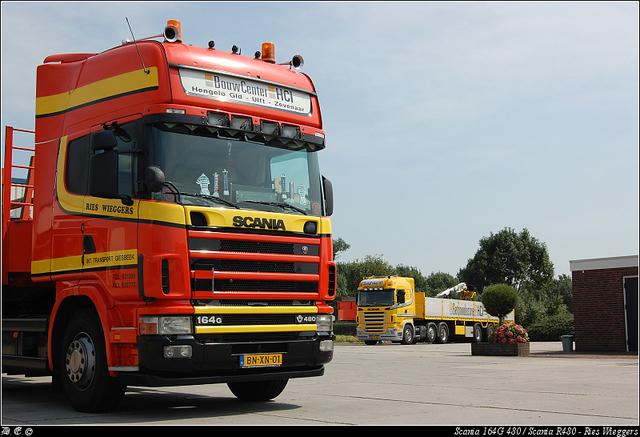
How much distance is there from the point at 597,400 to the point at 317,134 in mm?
5215

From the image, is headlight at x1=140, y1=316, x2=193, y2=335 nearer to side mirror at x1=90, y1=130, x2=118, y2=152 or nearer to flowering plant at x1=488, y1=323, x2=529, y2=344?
side mirror at x1=90, y1=130, x2=118, y2=152

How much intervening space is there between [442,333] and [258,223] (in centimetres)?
3013

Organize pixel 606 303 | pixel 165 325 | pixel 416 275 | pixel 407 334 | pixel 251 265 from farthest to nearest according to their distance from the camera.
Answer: pixel 416 275 → pixel 407 334 → pixel 606 303 → pixel 251 265 → pixel 165 325

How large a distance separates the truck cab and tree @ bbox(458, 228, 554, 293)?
31.6m

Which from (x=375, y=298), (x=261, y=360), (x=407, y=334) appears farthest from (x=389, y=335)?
(x=261, y=360)

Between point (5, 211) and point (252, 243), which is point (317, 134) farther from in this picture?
point (5, 211)

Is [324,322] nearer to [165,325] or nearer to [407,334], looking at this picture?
[165,325]

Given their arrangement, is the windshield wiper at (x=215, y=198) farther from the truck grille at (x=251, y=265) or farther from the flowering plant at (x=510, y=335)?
the flowering plant at (x=510, y=335)

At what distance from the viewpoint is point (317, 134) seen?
29.0ft

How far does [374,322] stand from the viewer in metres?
32.2

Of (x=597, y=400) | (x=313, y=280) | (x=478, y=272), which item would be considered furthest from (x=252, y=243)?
(x=478, y=272)

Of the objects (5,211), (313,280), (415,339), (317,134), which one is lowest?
(415,339)

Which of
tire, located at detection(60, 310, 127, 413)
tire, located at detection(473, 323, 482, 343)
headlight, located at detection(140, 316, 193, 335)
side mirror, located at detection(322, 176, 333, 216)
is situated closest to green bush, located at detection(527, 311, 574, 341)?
tire, located at detection(473, 323, 482, 343)
